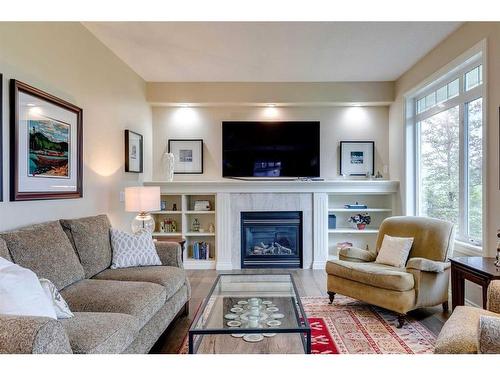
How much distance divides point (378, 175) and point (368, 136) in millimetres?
627

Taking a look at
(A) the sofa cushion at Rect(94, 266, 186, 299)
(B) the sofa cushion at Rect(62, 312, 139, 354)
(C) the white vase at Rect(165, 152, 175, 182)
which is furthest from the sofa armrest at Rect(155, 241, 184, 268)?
(C) the white vase at Rect(165, 152, 175, 182)

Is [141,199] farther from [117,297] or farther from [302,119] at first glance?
[302,119]

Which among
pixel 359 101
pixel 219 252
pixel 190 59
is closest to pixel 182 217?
pixel 219 252

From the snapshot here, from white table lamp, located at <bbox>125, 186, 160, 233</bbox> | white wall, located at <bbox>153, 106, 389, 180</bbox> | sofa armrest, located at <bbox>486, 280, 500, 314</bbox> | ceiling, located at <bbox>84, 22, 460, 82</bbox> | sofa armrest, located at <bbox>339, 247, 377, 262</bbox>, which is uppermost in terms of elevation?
ceiling, located at <bbox>84, 22, 460, 82</bbox>

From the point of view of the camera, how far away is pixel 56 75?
299 centimetres

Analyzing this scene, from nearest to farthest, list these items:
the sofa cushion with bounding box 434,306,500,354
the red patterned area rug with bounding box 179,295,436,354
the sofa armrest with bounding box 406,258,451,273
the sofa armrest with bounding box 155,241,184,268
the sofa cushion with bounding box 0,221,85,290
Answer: the sofa cushion with bounding box 434,306,500,354 < the sofa cushion with bounding box 0,221,85,290 < the red patterned area rug with bounding box 179,295,436,354 < the sofa armrest with bounding box 406,258,451,273 < the sofa armrest with bounding box 155,241,184,268

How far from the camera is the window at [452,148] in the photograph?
3455 millimetres

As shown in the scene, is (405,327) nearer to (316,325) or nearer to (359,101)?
(316,325)

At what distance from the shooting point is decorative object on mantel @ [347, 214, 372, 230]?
5.37 meters

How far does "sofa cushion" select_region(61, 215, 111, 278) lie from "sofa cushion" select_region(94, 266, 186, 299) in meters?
0.09

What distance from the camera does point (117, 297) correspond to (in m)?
2.28

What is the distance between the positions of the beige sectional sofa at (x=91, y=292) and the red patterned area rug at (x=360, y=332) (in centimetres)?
48

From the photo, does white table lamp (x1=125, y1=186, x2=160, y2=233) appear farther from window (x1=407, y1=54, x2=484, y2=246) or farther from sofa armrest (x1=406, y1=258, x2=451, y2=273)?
window (x1=407, y1=54, x2=484, y2=246)

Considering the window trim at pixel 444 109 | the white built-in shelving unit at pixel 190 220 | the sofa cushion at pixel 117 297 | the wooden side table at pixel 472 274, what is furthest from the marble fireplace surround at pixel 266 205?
the sofa cushion at pixel 117 297
